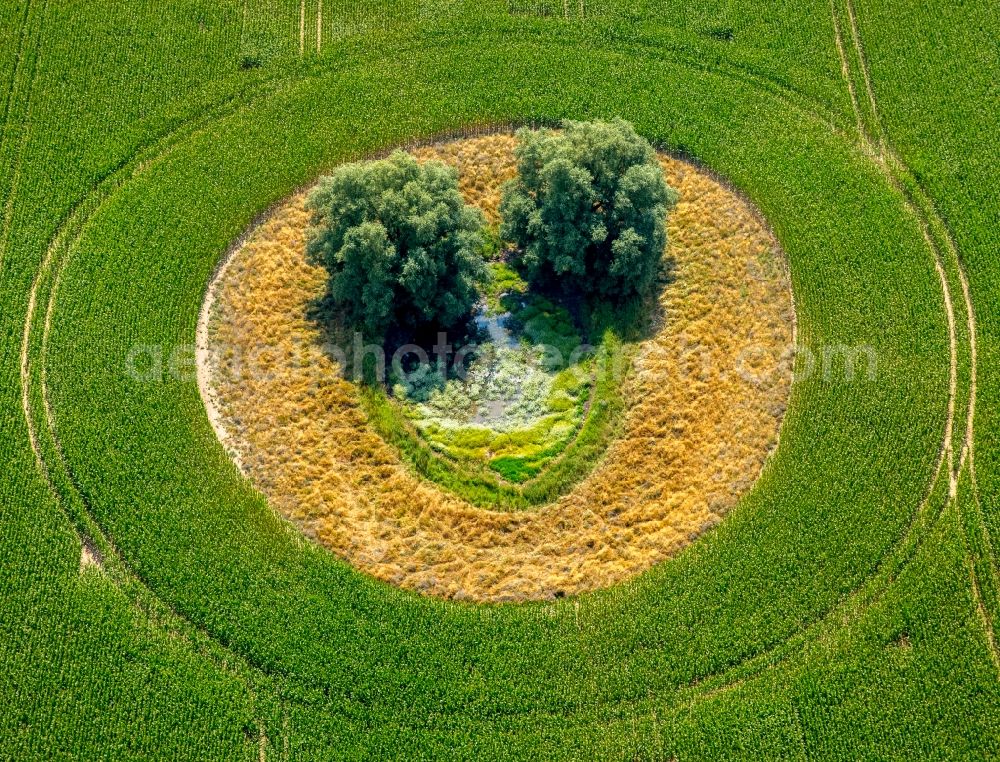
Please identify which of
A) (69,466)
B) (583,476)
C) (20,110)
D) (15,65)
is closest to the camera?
(69,466)

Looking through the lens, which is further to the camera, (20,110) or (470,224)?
(20,110)

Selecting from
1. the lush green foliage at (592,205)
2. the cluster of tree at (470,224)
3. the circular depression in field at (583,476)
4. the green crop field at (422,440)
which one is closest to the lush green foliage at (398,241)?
the cluster of tree at (470,224)

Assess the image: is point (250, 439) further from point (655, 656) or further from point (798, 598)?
point (798, 598)

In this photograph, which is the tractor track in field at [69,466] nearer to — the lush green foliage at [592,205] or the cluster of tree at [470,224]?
the cluster of tree at [470,224]

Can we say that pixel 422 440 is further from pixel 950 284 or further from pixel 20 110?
pixel 20 110

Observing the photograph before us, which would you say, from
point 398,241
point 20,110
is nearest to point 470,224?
point 398,241
